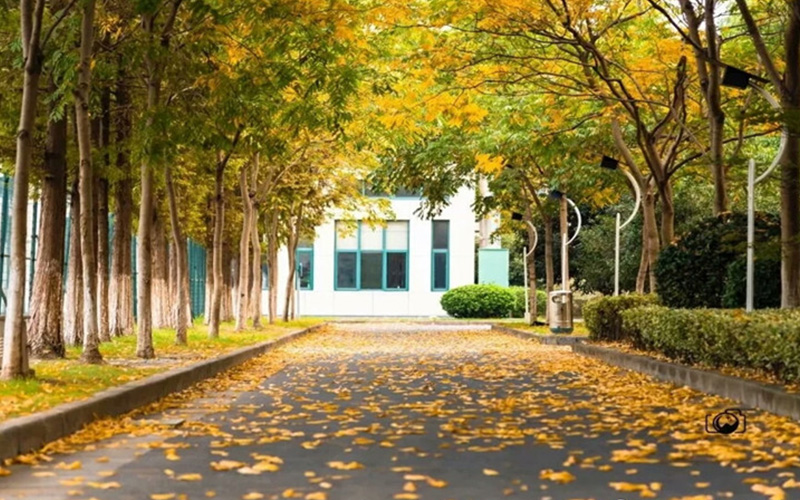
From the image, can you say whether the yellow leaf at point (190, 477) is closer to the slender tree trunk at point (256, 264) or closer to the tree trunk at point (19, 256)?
the tree trunk at point (19, 256)

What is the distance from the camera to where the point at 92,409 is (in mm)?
11531

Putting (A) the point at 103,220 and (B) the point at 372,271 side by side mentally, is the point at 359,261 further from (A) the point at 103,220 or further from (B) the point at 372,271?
(A) the point at 103,220

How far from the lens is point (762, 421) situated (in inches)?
449

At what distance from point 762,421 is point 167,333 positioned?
19291 mm

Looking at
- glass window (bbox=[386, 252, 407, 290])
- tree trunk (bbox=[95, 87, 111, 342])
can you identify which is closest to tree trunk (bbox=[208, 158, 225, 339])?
tree trunk (bbox=[95, 87, 111, 342])

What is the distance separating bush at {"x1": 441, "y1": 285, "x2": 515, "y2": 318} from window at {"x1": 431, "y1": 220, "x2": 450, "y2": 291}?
452cm

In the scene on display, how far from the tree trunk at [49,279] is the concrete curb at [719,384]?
8.40m

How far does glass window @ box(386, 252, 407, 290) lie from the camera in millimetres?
60812

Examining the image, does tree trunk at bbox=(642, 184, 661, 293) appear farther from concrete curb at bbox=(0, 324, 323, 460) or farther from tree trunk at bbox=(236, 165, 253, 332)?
tree trunk at bbox=(236, 165, 253, 332)

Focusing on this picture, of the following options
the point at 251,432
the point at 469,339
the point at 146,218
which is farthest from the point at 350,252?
the point at 251,432

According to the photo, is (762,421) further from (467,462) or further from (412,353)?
(412,353)

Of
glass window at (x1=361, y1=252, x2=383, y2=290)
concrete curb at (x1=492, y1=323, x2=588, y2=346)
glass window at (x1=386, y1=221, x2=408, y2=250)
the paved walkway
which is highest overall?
glass window at (x1=386, y1=221, x2=408, y2=250)

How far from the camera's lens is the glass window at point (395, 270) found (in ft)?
200

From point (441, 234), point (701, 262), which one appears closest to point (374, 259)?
point (441, 234)
